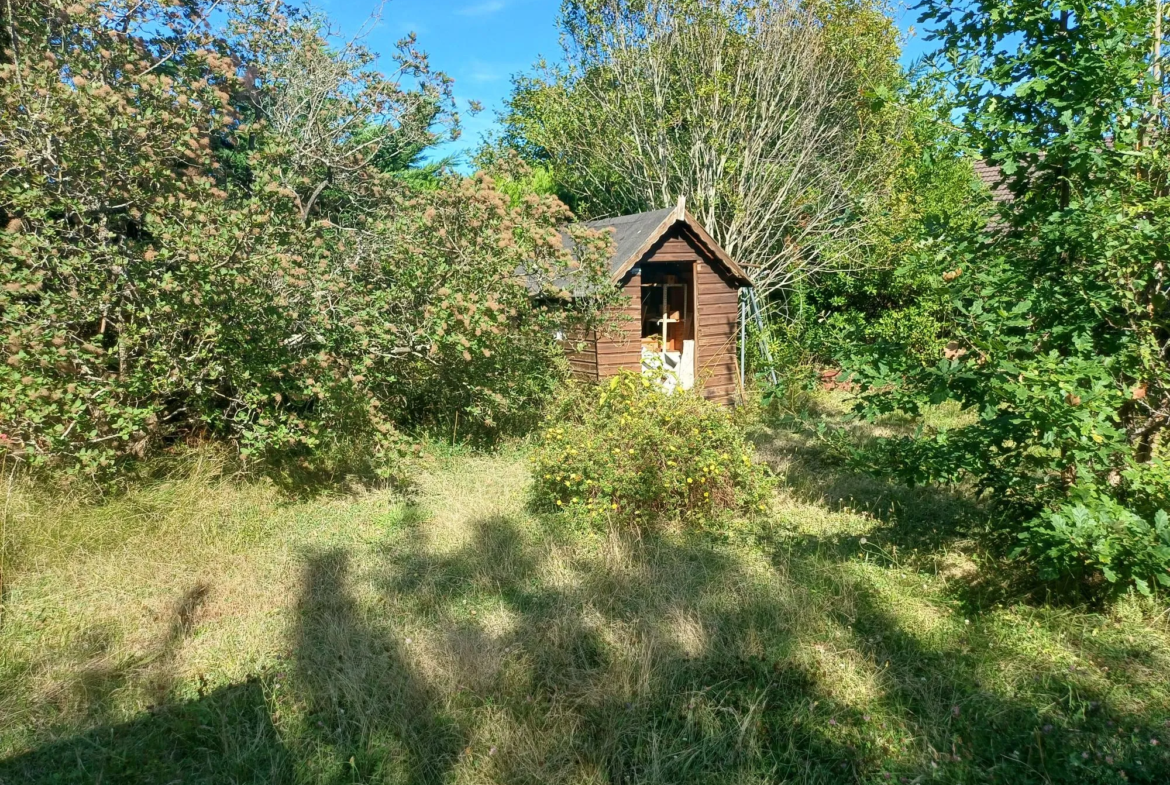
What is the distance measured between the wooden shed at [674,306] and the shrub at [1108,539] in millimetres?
6376

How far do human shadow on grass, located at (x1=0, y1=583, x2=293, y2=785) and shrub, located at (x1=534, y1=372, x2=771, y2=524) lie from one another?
9.50ft

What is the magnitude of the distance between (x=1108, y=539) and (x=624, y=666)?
2.45 m

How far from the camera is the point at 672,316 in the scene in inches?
484

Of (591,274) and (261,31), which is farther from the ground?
(261,31)

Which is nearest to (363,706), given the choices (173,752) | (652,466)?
(173,752)

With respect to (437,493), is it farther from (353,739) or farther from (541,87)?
(541,87)

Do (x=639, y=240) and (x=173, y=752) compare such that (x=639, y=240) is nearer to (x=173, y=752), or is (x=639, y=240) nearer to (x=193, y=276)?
A: (x=193, y=276)

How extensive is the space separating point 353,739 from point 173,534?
2948mm

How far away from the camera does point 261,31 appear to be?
8961 mm

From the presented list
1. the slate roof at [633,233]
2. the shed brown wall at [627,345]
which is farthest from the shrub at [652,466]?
the shed brown wall at [627,345]

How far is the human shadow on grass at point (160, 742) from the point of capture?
3.11 meters

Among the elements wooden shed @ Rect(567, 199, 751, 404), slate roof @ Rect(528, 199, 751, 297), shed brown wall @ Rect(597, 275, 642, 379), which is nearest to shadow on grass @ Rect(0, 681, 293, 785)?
slate roof @ Rect(528, 199, 751, 297)

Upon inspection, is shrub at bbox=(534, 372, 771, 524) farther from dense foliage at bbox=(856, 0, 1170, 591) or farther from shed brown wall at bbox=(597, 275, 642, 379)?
shed brown wall at bbox=(597, 275, 642, 379)

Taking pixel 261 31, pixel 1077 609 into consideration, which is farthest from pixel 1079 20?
pixel 261 31
